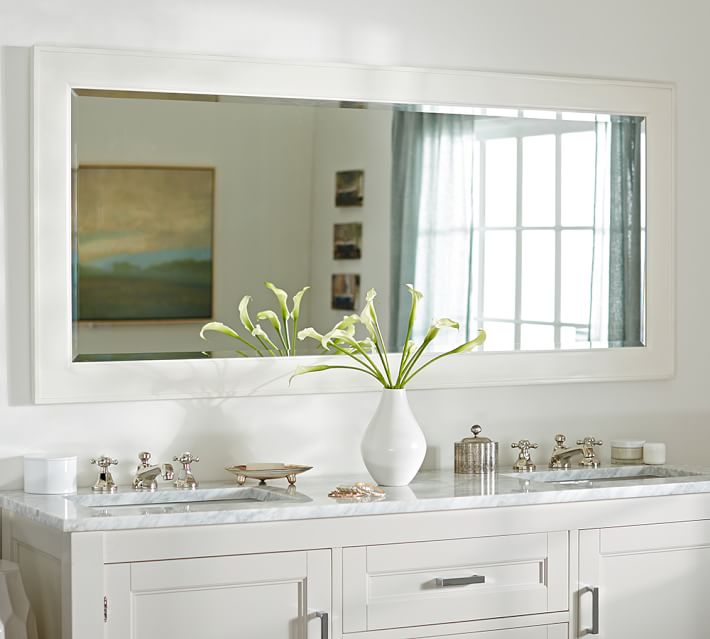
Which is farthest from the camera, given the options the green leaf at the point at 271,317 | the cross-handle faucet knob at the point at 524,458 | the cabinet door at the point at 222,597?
the cross-handle faucet knob at the point at 524,458

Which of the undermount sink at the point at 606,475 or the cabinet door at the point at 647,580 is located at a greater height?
the undermount sink at the point at 606,475

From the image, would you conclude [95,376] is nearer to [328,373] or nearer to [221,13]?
[328,373]

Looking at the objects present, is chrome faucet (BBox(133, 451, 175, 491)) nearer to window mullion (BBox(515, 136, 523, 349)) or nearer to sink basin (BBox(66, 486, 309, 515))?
sink basin (BBox(66, 486, 309, 515))

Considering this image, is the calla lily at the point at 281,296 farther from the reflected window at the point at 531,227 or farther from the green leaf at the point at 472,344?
the green leaf at the point at 472,344

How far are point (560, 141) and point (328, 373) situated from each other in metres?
0.94

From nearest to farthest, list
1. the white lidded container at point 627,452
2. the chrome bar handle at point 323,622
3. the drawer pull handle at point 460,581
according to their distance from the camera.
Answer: the chrome bar handle at point 323,622, the drawer pull handle at point 460,581, the white lidded container at point 627,452

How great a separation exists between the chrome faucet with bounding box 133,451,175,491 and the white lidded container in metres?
1.22

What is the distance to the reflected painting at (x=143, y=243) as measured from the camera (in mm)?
2689

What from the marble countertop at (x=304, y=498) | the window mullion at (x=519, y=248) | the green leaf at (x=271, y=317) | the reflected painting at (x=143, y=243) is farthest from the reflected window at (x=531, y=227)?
the reflected painting at (x=143, y=243)

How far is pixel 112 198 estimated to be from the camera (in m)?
2.71

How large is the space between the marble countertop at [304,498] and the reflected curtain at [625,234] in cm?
47

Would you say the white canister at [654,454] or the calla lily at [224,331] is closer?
the calla lily at [224,331]

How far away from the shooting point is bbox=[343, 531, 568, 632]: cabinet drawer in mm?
2471

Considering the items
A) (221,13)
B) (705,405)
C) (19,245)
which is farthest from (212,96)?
(705,405)
